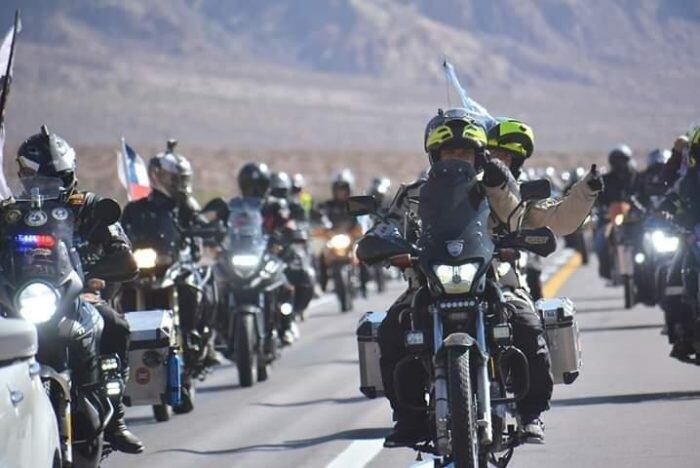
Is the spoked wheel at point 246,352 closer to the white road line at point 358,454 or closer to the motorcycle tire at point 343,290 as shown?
the white road line at point 358,454

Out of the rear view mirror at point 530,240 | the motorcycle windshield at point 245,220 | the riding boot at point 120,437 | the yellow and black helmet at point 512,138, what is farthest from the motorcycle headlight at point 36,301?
the motorcycle windshield at point 245,220

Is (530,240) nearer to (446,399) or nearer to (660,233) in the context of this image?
(446,399)

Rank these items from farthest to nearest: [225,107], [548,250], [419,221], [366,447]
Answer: [225,107] < [366,447] < [419,221] < [548,250]

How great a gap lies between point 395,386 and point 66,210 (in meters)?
1.81

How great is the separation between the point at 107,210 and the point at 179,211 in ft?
22.5

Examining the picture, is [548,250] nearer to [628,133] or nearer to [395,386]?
[395,386]

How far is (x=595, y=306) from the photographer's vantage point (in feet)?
93.8

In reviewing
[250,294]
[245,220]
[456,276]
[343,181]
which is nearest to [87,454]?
[456,276]

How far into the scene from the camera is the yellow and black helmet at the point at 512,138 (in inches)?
487

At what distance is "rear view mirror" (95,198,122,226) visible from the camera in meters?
11.3

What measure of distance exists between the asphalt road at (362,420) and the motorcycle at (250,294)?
28 centimetres

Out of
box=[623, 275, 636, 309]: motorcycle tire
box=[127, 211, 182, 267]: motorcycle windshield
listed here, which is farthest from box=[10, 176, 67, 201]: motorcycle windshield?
box=[623, 275, 636, 309]: motorcycle tire

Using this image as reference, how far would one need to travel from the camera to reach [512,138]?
12.4 meters

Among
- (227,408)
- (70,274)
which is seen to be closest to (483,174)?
(70,274)
